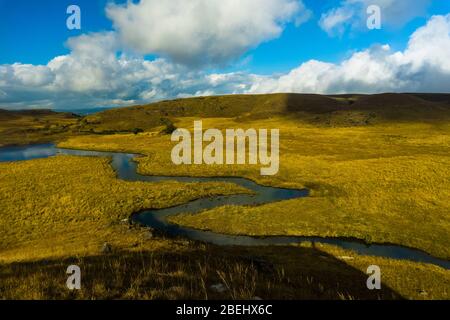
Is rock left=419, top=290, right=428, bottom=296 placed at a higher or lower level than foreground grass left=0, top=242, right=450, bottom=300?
lower

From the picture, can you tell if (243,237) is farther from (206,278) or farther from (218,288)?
(218,288)

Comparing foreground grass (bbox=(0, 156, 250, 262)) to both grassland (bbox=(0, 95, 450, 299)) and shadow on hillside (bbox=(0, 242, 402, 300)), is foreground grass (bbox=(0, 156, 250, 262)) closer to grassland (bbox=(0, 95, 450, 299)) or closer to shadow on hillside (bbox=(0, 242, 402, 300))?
grassland (bbox=(0, 95, 450, 299))

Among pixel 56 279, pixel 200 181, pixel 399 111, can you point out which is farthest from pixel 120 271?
pixel 399 111

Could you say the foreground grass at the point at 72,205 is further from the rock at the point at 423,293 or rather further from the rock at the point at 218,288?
the rock at the point at 423,293

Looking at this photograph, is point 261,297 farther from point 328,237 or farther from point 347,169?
point 347,169

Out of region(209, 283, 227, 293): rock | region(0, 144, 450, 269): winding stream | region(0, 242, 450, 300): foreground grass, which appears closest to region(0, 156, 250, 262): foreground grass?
region(0, 144, 450, 269): winding stream

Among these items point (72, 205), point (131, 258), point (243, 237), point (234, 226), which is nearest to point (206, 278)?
point (131, 258)
